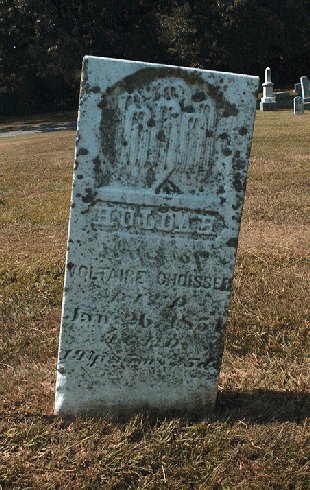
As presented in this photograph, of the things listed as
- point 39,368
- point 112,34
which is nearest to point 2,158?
point 39,368

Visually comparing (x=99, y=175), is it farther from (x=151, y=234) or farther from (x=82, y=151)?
(x=151, y=234)

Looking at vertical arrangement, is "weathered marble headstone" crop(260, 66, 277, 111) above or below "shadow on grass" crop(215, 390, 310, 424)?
above

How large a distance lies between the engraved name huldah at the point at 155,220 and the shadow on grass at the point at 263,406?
3.28 feet

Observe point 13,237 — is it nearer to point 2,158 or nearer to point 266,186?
point 266,186

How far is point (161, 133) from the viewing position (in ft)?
8.52

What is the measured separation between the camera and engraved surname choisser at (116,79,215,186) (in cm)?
256

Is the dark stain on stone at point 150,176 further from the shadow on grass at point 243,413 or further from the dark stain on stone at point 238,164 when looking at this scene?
the shadow on grass at point 243,413

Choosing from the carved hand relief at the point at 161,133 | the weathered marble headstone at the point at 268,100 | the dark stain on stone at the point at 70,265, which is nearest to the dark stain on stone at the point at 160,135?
the carved hand relief at the point at 161,133

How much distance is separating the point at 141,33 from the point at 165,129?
32.2 metres

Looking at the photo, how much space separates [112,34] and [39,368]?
3094cm

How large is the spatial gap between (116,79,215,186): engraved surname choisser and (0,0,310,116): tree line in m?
29.6

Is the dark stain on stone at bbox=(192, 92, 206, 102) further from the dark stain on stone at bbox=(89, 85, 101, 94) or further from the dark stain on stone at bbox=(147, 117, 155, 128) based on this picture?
the dark stain on stone at bbox=(89, 85, 101, 94)

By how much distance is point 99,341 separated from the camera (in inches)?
114

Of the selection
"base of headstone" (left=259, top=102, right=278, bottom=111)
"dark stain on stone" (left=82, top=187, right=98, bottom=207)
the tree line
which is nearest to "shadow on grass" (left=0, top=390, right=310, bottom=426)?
"dark stain on stone" (left=82, top=187, right=98, bottom=207)
